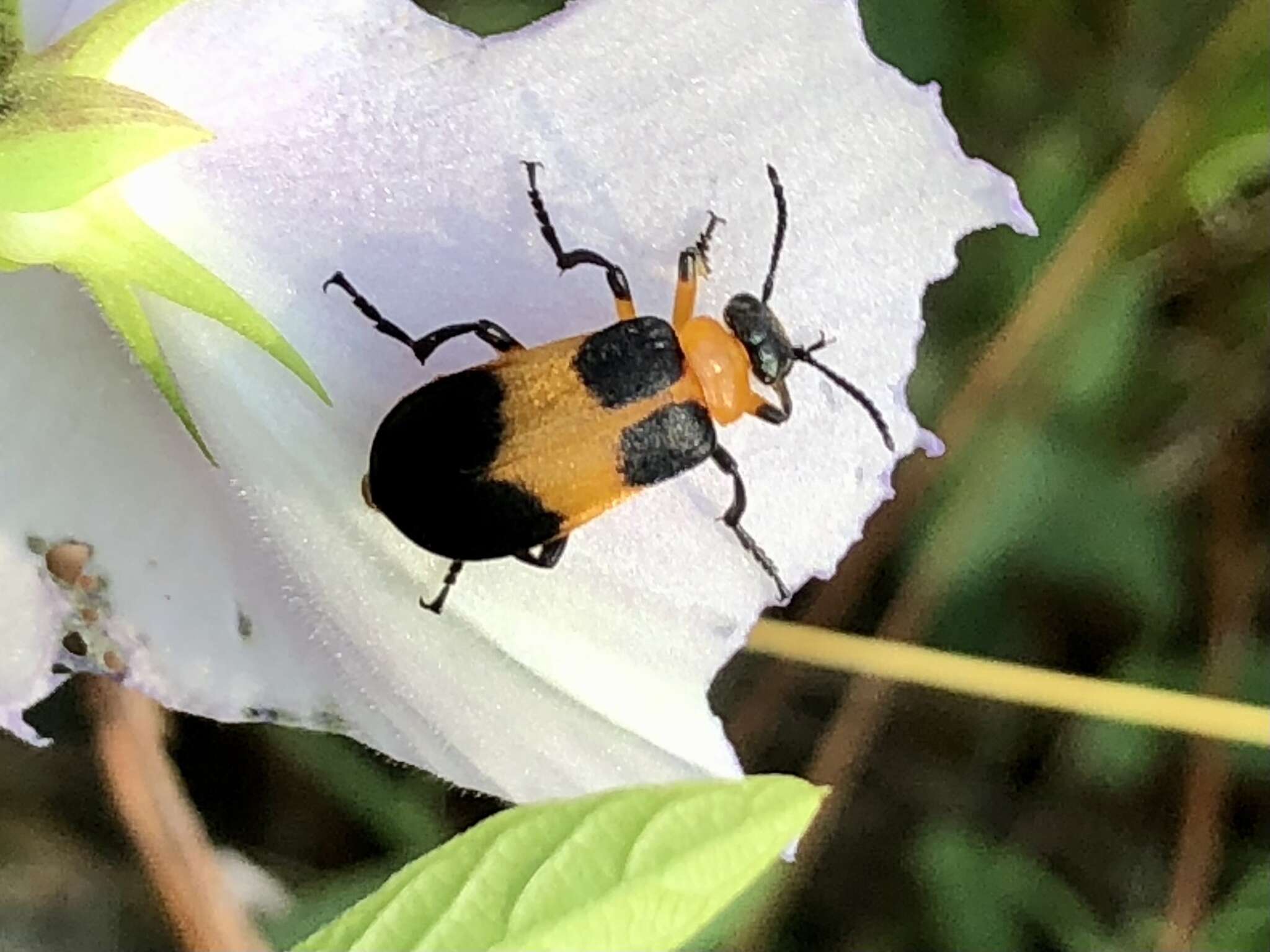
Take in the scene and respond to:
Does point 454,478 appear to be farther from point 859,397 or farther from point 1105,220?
point 1105,220

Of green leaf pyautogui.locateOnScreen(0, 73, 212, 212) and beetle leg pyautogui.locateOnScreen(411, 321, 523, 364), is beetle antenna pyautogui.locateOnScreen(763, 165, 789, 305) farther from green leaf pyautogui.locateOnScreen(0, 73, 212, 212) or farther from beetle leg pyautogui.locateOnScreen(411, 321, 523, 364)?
green leaf pyautogui.locateOnScreen(0, 73, 212, 212)

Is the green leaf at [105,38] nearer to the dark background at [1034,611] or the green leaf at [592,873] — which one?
the green leaf at [592,873]

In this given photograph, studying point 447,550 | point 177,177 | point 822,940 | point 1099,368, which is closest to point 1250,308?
point 1099,368

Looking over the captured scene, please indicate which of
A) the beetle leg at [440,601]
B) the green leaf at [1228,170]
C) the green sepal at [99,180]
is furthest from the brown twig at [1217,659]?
the green sepal at [99,180]

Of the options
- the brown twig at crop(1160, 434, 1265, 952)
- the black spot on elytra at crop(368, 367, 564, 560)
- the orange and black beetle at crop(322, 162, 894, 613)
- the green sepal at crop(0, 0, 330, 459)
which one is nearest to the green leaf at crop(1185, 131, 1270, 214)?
the brown twig at crop(1160, 434, 1265, 952)

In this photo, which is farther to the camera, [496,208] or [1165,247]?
[1165,247]

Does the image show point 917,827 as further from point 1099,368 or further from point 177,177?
point 177,177

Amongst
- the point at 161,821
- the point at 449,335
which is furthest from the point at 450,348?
the point at 161,821
